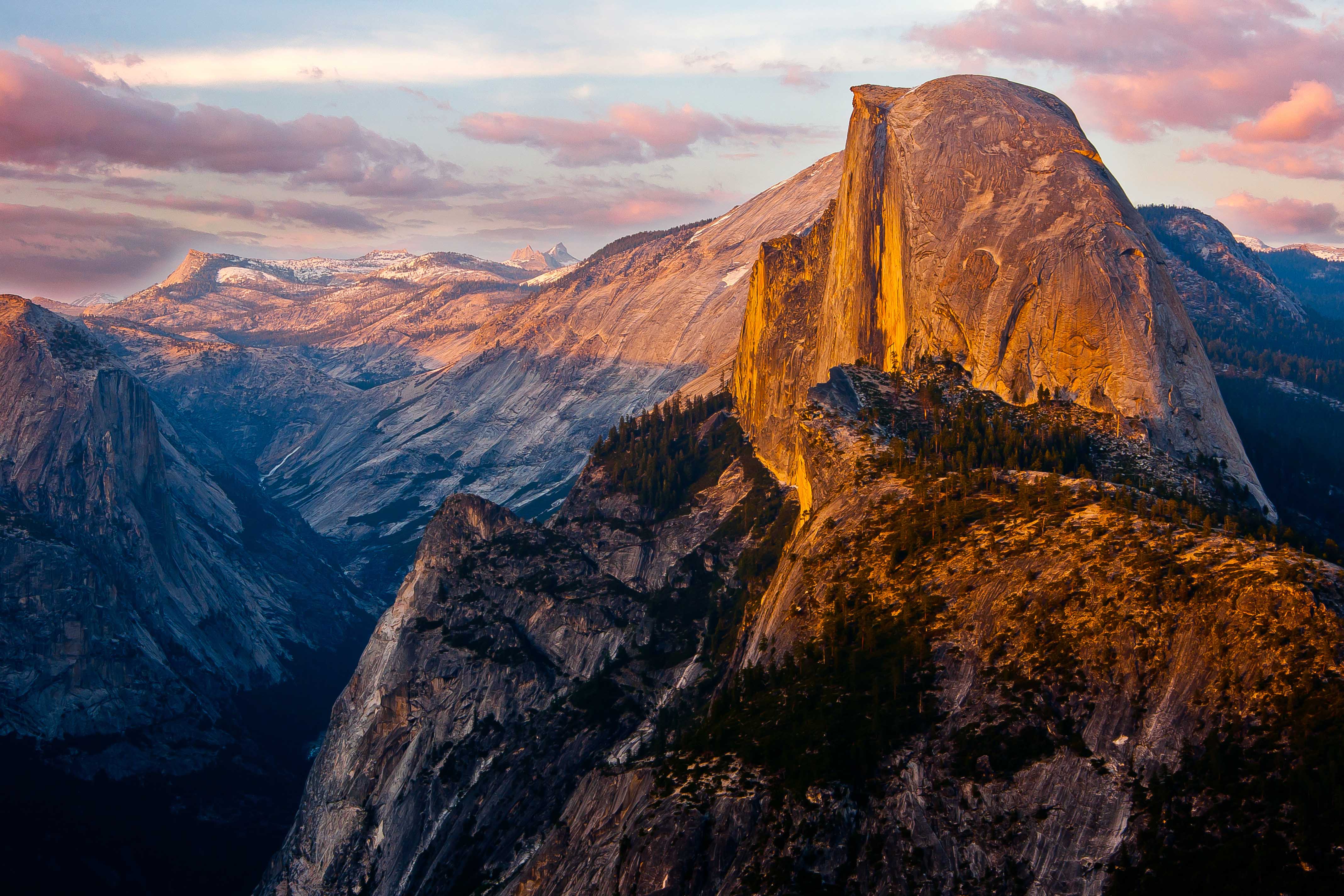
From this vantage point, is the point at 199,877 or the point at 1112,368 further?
the point at 199,877

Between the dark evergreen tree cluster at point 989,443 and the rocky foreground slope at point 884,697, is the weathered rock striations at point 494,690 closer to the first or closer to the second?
the rocky foreground slope at point 884,697

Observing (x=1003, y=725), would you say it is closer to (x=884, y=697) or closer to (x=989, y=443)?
(x=884, y=697)

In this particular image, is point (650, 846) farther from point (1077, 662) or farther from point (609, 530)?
point (609, 530)

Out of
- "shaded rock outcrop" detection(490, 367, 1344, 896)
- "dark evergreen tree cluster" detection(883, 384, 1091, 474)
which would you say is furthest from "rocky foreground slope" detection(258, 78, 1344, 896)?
"dark evergreen tree cluster" detection(883, 384, 1091, 474)

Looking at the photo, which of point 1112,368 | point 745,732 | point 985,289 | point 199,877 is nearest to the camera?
point 745,732

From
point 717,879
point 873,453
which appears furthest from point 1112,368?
point 717,879

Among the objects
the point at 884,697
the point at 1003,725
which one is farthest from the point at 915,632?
the point at 1003,725

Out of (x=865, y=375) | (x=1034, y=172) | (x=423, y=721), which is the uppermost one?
(x=1034, y=172)

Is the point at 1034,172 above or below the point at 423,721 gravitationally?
above

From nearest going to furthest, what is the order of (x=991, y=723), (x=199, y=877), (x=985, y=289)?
(x=991, y=723) < (x=985, y=289) < (x=199, y=877)
